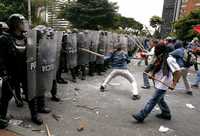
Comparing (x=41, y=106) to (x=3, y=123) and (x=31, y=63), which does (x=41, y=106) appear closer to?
(x=3, y=123)

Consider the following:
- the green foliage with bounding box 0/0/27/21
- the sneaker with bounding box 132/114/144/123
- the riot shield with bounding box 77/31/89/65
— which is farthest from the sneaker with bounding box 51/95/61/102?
the green foliage with bounding box 0/0/27/21

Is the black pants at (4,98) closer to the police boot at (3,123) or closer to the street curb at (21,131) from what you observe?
the police boot at (3,123)

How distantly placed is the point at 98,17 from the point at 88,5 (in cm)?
213

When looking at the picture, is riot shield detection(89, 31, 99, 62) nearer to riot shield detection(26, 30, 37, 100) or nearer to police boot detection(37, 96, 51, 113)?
police boot detection(37, 96, 51, 113)

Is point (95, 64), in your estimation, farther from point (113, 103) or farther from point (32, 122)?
point (32, 122)

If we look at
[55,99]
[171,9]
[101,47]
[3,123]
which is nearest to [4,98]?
[3,123]

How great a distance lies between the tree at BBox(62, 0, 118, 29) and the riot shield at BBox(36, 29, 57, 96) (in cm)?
3652

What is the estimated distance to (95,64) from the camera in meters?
12.2

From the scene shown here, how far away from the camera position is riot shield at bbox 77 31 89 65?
1009 centimetres

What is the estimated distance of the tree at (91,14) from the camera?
42312 mm

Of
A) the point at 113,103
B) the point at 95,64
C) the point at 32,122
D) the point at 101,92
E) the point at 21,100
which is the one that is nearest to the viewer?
the point at 32,122

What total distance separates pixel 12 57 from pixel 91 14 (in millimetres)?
38272

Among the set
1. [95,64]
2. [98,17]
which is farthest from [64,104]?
[98,17]

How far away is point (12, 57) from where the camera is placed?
4.99 m
